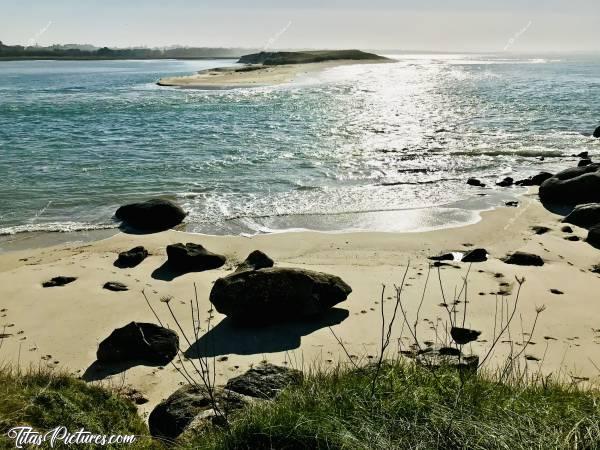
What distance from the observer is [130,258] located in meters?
9.87

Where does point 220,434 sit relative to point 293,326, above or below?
above

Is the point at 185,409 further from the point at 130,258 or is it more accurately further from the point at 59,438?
the point at 130,258

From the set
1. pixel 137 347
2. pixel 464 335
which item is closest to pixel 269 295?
pixel 137 347

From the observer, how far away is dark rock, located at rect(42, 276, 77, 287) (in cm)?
885

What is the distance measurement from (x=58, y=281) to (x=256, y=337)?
13.3ft

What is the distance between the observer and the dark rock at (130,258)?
32.1ft

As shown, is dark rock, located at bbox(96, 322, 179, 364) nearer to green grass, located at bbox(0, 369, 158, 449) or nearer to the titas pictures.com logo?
green grass, located at bbox(0, 369, 158, 449)

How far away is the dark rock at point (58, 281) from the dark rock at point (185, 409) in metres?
5.05

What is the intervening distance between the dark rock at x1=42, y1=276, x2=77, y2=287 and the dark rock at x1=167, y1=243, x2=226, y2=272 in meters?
1.69

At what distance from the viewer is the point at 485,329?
703 centimetres

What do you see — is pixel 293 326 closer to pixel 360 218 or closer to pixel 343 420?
pixel 343 420

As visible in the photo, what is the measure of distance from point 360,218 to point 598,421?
31.2 ft

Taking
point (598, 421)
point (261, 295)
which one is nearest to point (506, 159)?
point (261, 295)

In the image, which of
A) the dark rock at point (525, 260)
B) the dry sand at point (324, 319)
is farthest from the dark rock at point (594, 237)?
the dark rock at point (525, 260)
